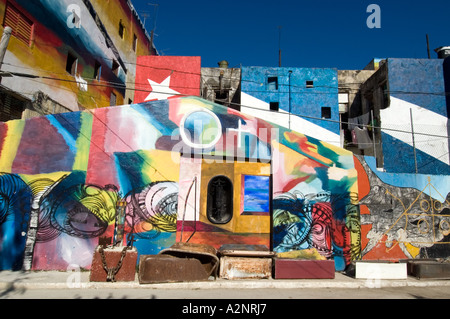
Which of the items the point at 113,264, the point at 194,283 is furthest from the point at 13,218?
the point at 194,283

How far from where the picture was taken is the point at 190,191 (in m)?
10.2

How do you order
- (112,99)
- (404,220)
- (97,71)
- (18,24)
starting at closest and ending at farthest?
(404,220) → (18,24) → (97,71) → (112,99)

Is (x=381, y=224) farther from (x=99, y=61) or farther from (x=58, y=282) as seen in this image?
(x=99, y=61)

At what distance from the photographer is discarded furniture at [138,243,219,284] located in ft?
26.2

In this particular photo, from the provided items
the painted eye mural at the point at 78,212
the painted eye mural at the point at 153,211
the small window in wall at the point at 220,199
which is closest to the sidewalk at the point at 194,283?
the painted eye mural at the point at 78,212

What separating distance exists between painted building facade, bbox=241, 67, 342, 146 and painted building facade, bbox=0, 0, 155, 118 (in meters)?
10.2

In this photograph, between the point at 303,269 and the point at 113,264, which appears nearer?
the point at 113,264

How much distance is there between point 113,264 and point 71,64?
1259 centimetres

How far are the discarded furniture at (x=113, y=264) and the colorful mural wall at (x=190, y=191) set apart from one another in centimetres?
143

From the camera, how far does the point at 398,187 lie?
36.2 feet

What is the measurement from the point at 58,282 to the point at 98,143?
13.5 feet

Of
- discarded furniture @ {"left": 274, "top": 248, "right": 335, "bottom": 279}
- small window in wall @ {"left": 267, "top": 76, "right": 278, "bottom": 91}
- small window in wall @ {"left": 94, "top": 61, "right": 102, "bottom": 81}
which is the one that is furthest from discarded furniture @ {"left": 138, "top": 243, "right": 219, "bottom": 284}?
small window in wall @ {"left": 267, "top": 76, "right": 278, "bottom": 91}

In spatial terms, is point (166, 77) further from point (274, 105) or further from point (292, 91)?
point (292, 91)

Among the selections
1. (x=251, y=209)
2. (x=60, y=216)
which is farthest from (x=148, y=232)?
(x=251, y=209)
